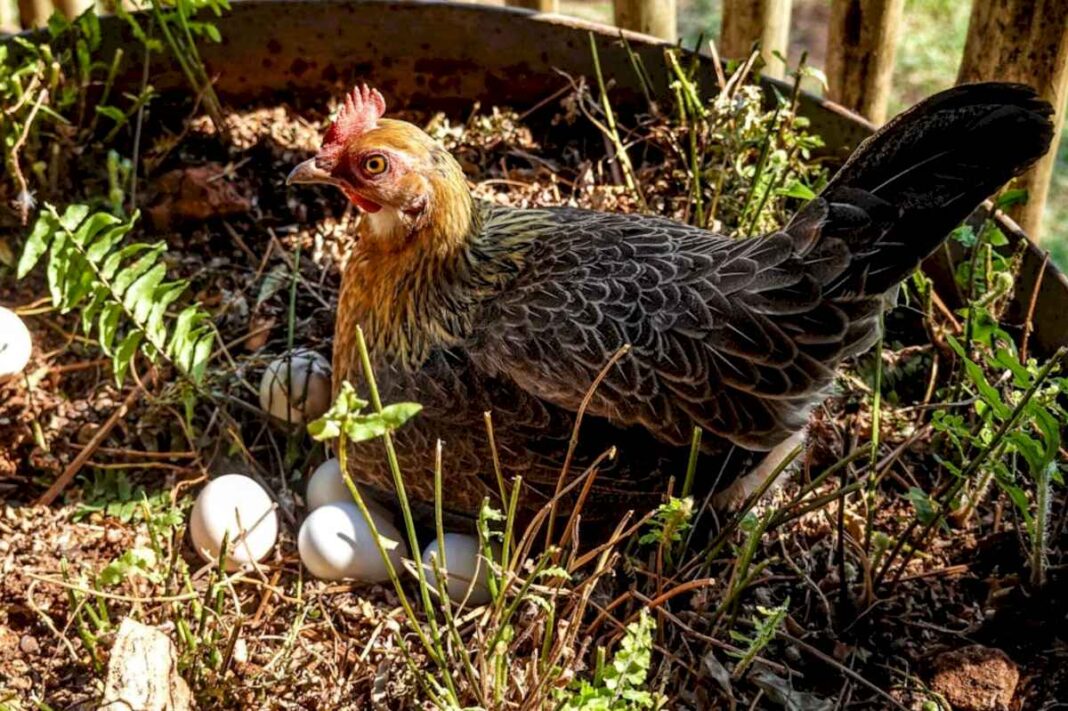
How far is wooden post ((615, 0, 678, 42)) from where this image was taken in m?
3.40

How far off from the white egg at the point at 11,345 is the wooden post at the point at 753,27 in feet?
6.85

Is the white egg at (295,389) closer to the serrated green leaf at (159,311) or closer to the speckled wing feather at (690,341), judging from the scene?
the serrated green leaf at (159,311)

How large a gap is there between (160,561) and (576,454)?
879mm

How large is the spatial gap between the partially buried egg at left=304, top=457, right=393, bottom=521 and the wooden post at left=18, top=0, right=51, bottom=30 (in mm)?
1852

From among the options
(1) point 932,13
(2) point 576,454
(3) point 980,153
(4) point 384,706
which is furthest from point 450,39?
(1) point 932,13

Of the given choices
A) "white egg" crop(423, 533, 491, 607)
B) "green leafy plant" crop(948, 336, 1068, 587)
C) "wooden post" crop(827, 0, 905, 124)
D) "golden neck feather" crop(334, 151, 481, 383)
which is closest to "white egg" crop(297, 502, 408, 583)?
"white egg" crop(423, 533, 491, 607)

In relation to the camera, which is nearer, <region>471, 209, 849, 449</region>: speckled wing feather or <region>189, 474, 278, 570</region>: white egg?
<region>471, 209, 849, 449</region>: speckled wing feather

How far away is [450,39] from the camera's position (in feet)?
10.7

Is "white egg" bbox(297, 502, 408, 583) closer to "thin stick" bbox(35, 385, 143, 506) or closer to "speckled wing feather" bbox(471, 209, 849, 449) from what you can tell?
"speckled wing feather" bbox(471, 209, 849, 449)

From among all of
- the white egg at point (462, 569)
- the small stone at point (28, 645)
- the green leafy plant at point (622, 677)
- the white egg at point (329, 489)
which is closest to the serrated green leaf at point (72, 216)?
the white egg at point (329, 489)

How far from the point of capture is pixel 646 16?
135 inches

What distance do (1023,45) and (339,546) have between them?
2013mm

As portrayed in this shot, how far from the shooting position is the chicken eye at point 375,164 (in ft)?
7.56

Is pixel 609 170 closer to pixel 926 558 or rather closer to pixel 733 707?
pixel 926 558
